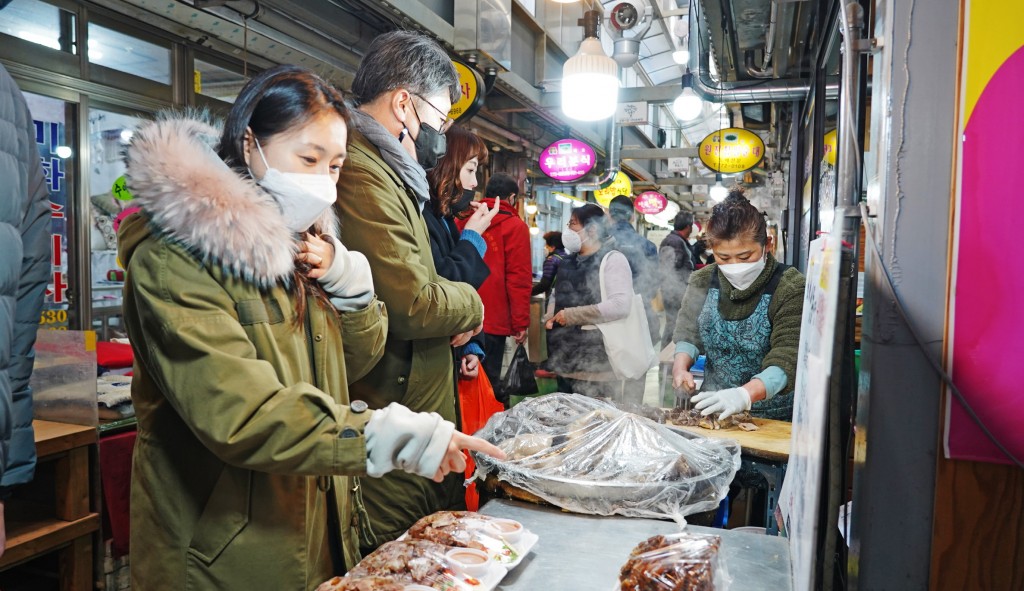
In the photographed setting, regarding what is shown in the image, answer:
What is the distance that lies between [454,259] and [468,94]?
432cm

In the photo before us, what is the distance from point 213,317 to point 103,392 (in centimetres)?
259

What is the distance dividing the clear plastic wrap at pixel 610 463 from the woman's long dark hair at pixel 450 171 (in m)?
1.03

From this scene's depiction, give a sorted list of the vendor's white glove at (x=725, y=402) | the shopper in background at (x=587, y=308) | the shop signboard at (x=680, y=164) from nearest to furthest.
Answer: the vendor's white glove at (x=725, y=402)
the shopper in background at (x=587, y=308)
the shop signboard at (x=680, y=164)

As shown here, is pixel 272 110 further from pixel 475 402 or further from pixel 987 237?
pixel 475 402

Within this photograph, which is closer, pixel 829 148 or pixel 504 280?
pixel 829 148

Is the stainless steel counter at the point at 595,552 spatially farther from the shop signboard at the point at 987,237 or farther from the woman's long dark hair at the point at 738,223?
the woman's long dark hair at the point at 738,223

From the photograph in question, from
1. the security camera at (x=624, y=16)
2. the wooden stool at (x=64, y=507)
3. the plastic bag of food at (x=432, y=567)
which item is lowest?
the wooden stool at (x=64, y=507)

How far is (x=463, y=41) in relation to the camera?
6.94 m

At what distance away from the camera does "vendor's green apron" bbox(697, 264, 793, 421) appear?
3.23 m

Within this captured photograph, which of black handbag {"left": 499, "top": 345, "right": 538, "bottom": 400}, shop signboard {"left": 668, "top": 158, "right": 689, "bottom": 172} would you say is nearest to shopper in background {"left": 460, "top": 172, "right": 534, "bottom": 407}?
black handbag {"left": 499, "top": 345, "right": 538, "bottom": 400}

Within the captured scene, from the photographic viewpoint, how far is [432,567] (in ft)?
5.01

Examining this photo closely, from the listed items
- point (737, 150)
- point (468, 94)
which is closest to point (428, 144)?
point (468, 94)

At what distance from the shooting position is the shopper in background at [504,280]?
4.98m

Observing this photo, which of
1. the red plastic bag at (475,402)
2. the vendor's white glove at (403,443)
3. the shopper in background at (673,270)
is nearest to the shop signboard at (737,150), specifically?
the shopper in background at (673,270)
